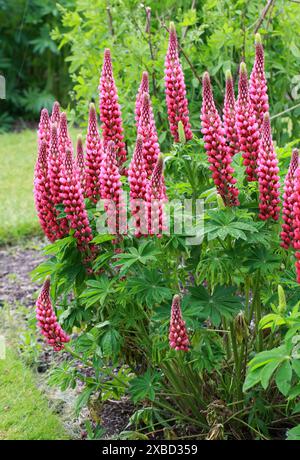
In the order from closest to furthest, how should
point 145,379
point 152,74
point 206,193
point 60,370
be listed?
point 206,193
point 145,379
point 60,370
point 152,74

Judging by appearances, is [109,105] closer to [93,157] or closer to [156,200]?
[93,157]

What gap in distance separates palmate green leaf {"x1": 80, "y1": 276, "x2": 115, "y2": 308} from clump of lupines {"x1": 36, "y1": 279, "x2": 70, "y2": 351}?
13 centimetres

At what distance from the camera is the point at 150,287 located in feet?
9.25

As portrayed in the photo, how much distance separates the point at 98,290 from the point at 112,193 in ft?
1.22

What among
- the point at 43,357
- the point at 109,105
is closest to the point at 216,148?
the point at 109,105

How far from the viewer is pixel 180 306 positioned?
112 inches

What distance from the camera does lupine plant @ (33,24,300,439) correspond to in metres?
2.73

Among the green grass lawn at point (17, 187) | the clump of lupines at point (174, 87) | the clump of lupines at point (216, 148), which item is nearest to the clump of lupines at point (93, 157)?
the clump of lupines at point (174, 87)

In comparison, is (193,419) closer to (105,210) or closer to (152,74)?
(105,210)

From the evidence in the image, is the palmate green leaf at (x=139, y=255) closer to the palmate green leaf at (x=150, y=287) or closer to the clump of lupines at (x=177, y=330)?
the palmate green leaf at (x=150, y=287)

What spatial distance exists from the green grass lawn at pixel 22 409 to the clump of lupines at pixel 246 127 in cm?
164

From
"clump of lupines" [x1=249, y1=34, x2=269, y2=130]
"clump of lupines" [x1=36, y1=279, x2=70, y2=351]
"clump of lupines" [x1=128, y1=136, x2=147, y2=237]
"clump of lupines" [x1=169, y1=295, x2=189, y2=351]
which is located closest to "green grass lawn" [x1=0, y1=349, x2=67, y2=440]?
Result: "clump of lupines" [x1=36, y1=279, x2=70, y2=351]
